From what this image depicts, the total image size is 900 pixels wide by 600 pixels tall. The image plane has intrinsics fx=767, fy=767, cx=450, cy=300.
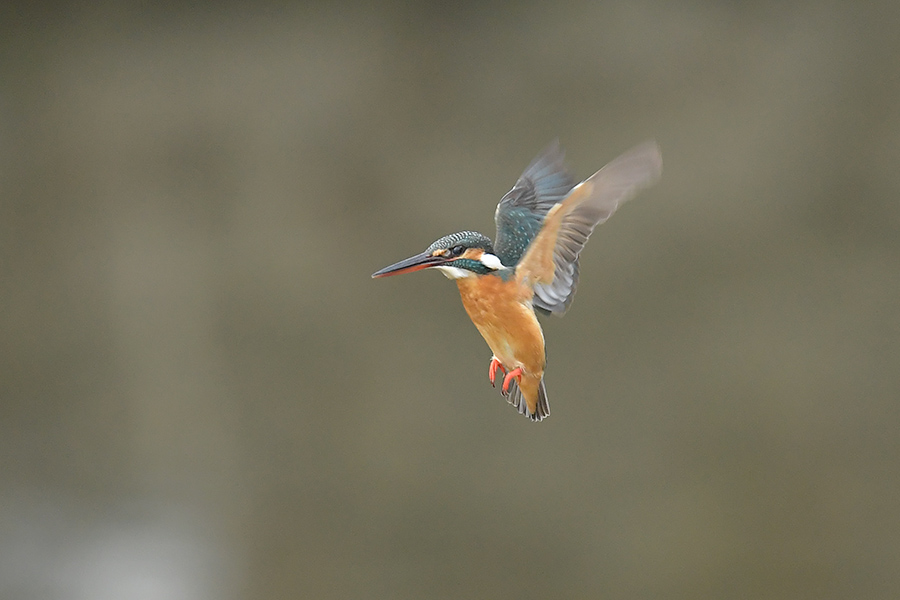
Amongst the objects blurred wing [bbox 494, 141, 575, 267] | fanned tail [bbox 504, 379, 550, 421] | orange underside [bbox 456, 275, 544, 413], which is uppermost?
blurred wing [bbox 494, 141, 575, 267]

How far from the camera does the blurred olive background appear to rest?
4.10 feet

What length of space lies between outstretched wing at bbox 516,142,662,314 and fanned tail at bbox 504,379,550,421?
0.03 meters

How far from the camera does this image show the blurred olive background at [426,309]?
125cm

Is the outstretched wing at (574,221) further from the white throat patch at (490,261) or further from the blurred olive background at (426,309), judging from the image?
the blurred olive background at (426,309)

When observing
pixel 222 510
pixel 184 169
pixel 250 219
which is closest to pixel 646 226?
pixel 250 219

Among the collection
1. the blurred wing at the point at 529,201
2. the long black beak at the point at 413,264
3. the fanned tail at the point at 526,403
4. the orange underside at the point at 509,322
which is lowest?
the fanned tail at the point at 526,403

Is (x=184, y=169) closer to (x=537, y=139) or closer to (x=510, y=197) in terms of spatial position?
(x=537, y=139)

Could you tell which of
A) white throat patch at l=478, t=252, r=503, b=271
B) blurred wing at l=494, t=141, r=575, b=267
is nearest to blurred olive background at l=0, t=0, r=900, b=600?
blurred wing at l=494, t=141, r=575, b=267

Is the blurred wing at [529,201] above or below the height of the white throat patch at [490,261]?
above

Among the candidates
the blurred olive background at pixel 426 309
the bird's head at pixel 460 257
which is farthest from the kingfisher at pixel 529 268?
the blurred olive background at pixel 426 309

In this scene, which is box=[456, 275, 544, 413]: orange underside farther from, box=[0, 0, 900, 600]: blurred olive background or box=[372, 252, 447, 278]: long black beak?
box=[0, 0, 900, 600]: blurred olive background

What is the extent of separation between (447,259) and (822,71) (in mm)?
1219

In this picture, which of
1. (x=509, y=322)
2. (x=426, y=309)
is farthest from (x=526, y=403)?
(x=426, y=309)

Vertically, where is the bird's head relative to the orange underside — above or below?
above
